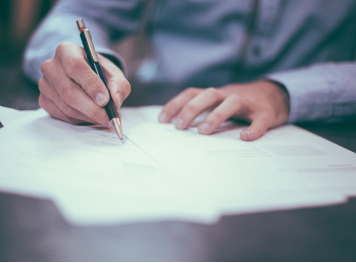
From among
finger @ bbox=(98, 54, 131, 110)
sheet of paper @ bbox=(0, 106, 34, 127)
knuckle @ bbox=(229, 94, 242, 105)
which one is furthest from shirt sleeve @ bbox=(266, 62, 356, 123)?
sheet of paper @ bbox=(0, 106, 34, 127)

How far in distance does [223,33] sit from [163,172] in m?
0.60

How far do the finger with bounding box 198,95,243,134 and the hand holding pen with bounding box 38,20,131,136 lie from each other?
0.12 metres

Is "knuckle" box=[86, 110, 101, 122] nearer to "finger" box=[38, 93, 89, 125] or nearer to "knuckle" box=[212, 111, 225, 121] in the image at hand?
"finger" box=[38, 93, 89, 125]

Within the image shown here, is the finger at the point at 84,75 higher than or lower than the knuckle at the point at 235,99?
higher

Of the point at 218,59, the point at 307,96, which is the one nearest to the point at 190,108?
the point at 307,96

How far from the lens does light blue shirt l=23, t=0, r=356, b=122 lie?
662 mm

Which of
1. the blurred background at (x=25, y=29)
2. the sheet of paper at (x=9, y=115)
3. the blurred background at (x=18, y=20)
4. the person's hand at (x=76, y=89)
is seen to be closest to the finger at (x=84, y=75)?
the person's hand at (x=76, y=89)

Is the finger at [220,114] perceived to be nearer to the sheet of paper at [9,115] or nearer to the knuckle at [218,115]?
the knuckle at [218,115]

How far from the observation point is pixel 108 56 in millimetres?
509

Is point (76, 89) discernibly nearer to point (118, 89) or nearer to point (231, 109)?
point (118, 89)

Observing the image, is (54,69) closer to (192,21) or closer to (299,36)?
(192,21)

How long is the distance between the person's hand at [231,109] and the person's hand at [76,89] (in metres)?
0.10

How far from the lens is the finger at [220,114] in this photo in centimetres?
38

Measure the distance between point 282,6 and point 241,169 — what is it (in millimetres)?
606
